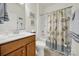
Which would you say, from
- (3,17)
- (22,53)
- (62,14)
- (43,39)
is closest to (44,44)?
(43,39)

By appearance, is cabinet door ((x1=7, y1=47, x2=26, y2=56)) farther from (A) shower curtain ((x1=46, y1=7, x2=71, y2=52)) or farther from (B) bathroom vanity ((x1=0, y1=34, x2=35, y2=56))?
(A) shower curtain ((x1=46, y1=7, x2=71, y2=52))

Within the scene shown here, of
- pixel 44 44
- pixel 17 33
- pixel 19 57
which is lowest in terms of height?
pixel 19 57

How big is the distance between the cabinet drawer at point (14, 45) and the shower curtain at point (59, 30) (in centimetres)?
18

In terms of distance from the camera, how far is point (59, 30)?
111cm

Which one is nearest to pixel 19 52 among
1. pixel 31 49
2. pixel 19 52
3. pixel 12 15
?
pixel 19 52

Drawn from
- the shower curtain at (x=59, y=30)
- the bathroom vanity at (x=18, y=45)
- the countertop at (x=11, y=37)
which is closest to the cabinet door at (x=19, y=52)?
the bathroom vanity at (x=18, y=45)

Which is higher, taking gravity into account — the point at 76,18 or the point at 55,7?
the point at 55,7

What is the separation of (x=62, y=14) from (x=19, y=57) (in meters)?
0.57

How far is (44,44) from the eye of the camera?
1.13 m

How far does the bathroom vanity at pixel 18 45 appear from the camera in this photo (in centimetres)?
102

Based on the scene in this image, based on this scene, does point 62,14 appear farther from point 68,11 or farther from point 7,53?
point 7,53

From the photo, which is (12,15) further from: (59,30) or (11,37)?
(59,30)

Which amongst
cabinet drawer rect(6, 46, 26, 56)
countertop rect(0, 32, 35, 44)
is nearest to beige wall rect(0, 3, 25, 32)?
countertop rect(0, 32, 35, 44)

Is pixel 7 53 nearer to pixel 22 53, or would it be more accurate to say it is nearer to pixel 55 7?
pixel 22 53
